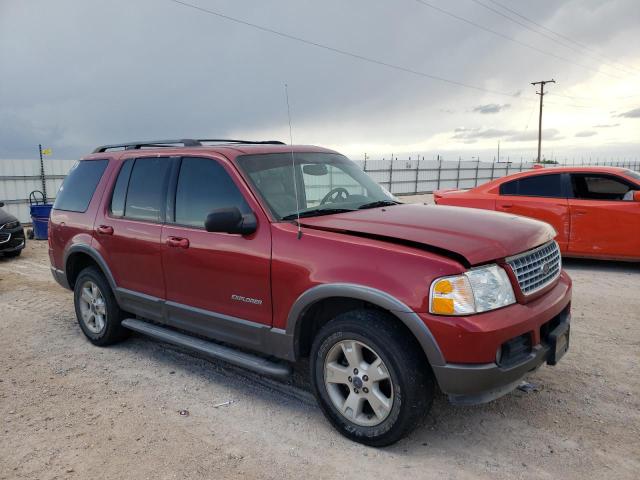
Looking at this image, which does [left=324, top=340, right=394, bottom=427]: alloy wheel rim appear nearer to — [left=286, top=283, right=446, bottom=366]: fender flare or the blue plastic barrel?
[left=286, top=283, right=446, bottom=366]: fender flare

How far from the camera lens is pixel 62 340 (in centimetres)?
527

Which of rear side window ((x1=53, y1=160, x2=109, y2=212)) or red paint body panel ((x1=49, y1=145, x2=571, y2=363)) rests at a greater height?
rear side window ((x1=53, y1=160, x2=109, y2=212))

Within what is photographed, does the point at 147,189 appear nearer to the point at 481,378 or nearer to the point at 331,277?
the point at 331,277

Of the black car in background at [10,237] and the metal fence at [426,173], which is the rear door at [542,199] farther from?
the metal fence at [426,173]

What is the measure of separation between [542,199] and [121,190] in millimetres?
6276

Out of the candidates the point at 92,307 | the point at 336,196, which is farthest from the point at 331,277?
the point at 92,307

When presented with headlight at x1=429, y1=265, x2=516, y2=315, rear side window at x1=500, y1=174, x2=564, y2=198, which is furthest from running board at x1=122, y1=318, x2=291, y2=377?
rear side window at x1=500, y1=174, x2=564, y2=198

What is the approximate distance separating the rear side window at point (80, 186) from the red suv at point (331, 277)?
310 mm

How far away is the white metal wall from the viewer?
1636 centimetres

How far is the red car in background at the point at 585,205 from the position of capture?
733 centimetres

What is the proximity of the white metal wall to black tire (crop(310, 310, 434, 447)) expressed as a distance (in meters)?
16.7

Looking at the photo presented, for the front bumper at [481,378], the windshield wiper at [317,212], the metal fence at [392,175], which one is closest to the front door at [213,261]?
the windshield wiper at [317,212]

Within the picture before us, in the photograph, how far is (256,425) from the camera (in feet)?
11.2

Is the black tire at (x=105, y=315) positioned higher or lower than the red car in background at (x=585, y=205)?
lower
